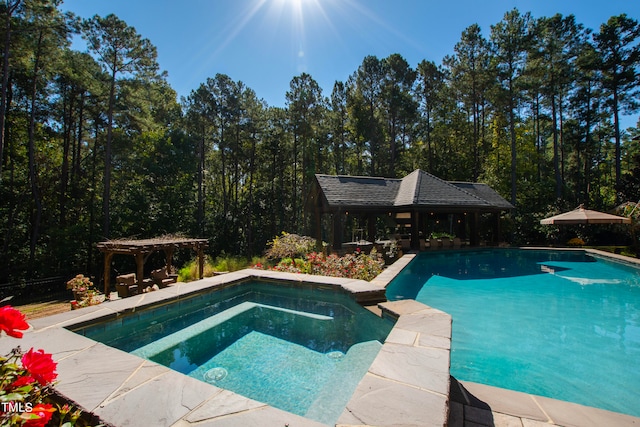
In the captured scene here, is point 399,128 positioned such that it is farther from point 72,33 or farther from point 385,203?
point 72,33

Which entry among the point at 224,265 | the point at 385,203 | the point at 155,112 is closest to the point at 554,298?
the point at 385,203

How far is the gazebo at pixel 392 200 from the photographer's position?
532 inches

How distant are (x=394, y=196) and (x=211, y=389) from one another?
14491 millimetres

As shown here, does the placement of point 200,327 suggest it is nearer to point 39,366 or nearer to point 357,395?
point 39,366

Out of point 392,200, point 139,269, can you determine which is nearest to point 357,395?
point 139,269

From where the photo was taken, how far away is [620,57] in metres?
18.2

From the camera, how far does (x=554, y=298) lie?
6.68 metres

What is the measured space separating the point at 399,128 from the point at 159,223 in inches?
845

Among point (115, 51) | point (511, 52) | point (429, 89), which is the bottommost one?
point (115, 51)

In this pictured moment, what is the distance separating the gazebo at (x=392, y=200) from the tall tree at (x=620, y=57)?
11412 millimetres

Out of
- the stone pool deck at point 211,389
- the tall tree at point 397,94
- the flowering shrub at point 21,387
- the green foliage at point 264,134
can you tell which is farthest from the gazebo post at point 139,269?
the tall tree at point 397,94

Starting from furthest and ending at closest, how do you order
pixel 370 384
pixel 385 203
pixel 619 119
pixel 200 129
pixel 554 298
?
pixel 200 129
pixel 619 119
pixel 385 203
pixel 554 298
pixel 370 384

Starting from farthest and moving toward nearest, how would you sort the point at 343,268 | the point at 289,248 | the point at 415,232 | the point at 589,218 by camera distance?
the point at 415,232 < the point at 589,218 < the point at 289,248 < the point at 343,268

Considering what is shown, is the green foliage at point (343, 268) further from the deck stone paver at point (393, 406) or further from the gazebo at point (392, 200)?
the deck stone paver at point (393, 406)
